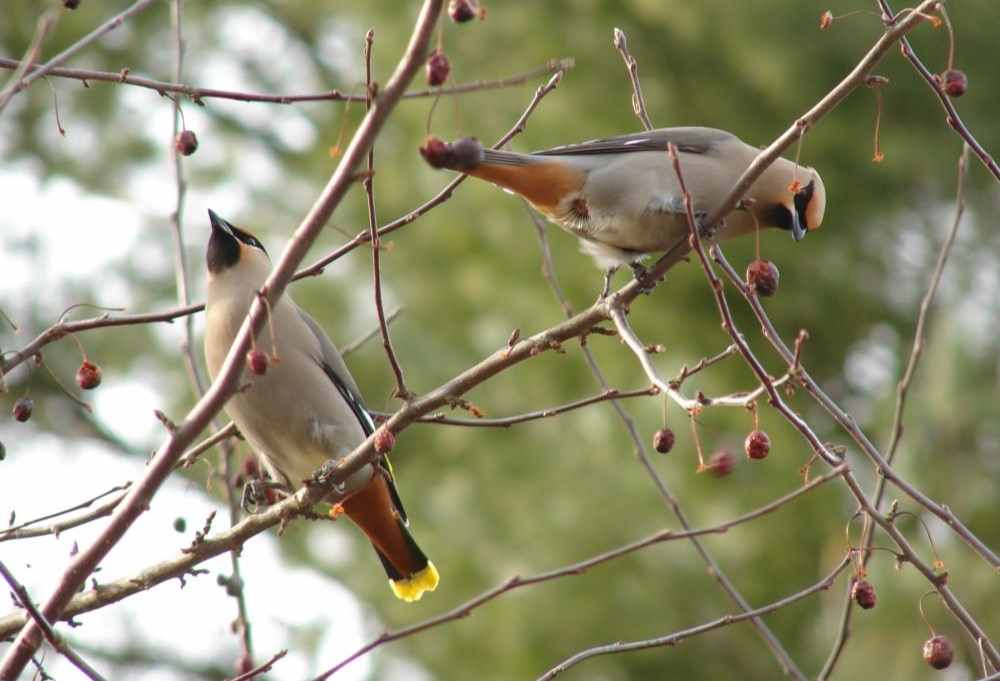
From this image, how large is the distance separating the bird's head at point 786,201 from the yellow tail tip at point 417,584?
5.17 ft

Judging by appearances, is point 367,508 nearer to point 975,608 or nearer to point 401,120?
point 975,608

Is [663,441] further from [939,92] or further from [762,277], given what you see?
[939,92]

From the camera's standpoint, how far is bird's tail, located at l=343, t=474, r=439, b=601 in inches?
171

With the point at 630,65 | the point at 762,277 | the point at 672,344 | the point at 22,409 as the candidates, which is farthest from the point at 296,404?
the point at 672,344

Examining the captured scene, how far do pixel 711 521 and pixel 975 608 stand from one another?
143cm

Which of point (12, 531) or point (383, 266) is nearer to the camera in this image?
point (12, 531)

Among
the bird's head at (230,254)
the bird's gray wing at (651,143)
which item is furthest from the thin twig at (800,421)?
the bird's head at (230,254)

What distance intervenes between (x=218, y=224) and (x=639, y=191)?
151 centimetres

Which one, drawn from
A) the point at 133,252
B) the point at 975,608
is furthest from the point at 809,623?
the point at 133,252

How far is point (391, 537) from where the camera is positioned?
15.0 feet

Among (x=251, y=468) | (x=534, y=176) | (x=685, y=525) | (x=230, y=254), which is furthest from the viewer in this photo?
(x=230, y=254)

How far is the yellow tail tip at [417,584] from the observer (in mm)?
4723

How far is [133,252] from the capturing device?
1070 cm

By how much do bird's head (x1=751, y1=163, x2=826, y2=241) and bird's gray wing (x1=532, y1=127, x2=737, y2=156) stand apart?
0.81ft
